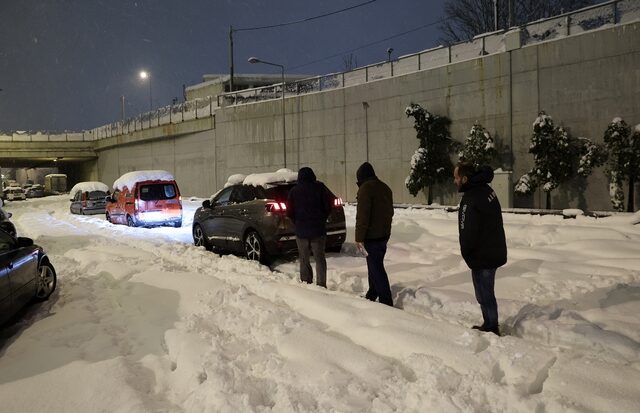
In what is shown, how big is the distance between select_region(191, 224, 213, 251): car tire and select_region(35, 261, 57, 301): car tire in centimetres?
405

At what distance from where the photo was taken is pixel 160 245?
38.7 ft

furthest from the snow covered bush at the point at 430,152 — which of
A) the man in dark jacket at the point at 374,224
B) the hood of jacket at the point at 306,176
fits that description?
the man in dark jacket at the point at 374,224

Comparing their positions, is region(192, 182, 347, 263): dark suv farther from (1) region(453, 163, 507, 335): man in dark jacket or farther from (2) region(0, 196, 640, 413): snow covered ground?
(1) region(453, 163, 507, 335): man in dark jacket

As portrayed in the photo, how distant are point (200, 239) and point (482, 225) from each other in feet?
26.8

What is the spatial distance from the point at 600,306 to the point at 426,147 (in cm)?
1429

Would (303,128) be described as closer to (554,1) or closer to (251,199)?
(251,199)

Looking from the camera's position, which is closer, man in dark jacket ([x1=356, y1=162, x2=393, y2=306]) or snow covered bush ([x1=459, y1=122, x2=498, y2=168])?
man in dark jacket ([x1=356, y1=162, x2=393, y2=306])

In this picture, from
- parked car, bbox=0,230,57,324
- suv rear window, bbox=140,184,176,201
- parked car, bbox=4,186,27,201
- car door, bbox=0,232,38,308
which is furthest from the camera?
parked car, bbox=4,186,27,201

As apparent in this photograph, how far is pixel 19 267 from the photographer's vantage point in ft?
20.7

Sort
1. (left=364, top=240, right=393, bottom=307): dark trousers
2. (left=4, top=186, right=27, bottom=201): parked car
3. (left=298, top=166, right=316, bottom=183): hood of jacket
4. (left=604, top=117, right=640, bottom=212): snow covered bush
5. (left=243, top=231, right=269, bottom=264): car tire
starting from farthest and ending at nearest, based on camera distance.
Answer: (left=4, top=186, right=27, bottom=201): parked car → (left=604, top=117, right=640, bottom=212): snow covered bush → (left=243, top=231, right=269, bottom=264): car tire → (left=298, top=166, right=316, bottom=183): hood of jacket → (left=364, top=240, right=393, bottom=307): dark trousers

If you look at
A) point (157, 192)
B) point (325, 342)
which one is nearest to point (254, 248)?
A: point (325, 342)

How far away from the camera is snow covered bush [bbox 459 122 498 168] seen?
17500 millimetres

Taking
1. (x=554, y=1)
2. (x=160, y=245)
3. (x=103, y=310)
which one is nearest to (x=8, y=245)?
(x=103, y=310)

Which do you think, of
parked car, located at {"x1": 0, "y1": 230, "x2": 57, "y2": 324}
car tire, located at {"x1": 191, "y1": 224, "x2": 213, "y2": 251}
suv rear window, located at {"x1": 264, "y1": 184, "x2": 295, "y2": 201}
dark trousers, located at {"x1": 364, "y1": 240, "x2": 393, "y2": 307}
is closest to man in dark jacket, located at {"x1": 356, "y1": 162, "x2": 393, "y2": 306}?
dark trousers, located at {"x1": 364, "y1": 240, "x2": 393, "y2": 307}
